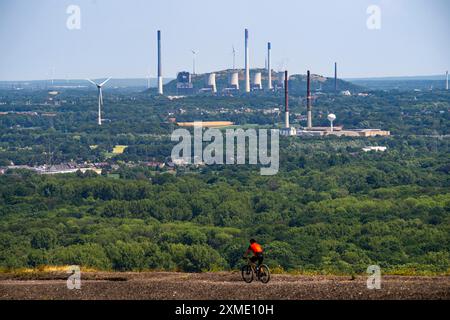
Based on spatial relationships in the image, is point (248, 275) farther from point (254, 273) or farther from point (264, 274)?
point (264, 274)

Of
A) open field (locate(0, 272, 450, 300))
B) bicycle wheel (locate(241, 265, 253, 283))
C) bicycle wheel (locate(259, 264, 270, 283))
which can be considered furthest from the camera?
bicycle wheel (locate(241, 265, 253, 283))

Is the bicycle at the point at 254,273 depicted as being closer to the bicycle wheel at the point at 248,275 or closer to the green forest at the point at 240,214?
the bicycle wheel at the point at 248,275

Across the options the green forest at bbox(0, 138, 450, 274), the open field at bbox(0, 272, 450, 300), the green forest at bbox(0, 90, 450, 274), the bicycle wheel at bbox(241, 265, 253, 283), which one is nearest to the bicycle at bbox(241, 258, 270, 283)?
the bicycle wheel at bbox(241, 265, 253, 283)

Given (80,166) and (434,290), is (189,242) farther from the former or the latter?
(80,166)

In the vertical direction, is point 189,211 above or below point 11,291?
below

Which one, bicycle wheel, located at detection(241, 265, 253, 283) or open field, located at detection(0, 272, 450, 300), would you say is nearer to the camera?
open field, located at detection(0, 272, 450, 300)

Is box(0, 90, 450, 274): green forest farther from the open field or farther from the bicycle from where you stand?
the bicycle
